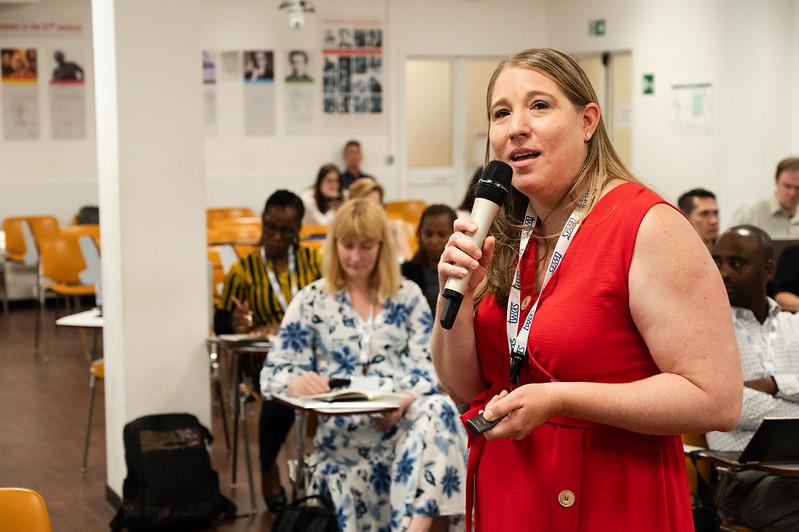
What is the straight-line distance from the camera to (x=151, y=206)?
204 inches

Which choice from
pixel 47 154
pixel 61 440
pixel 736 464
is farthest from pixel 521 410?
pixel 47 154

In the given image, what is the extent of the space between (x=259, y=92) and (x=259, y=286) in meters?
7.65

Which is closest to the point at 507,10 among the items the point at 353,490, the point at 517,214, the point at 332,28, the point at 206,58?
the point at 332,28

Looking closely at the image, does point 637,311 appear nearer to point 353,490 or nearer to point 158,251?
point 353,490

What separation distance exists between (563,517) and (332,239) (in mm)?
3065

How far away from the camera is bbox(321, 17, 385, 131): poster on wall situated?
44.1ft

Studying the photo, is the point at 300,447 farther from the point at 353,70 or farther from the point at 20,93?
Answer: the point at 353,70

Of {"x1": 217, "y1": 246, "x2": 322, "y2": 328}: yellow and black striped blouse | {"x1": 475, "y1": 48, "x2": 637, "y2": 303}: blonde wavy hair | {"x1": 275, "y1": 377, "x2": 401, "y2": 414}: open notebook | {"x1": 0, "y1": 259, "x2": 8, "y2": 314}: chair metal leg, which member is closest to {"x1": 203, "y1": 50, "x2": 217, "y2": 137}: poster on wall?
{"x1": 0, "y1": 259, "x2": 8, "y2": 314}: chair metal leg

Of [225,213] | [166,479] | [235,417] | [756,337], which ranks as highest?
[225,213]

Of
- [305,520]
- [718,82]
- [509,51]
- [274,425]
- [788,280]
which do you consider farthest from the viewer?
[509,51]

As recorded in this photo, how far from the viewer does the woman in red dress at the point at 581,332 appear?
1.64 m

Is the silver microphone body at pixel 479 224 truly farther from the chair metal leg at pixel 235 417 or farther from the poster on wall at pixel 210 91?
the poster on wall at pixel 210 91

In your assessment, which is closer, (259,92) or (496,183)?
(496,183)

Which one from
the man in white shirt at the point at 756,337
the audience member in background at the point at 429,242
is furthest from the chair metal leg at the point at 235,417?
the man in white shirt at the point at 756,337
